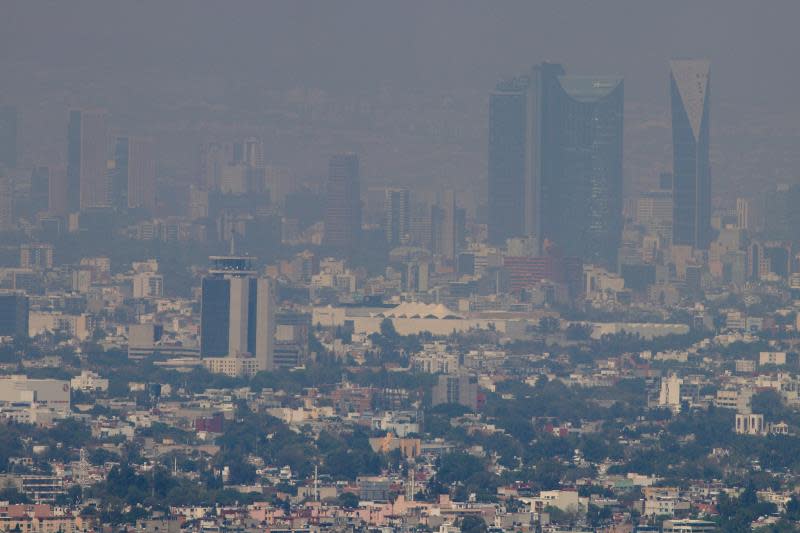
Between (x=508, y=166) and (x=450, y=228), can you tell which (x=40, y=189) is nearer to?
(x=450, y=228)

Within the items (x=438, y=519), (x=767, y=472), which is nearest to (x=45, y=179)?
(x=767, y=472)

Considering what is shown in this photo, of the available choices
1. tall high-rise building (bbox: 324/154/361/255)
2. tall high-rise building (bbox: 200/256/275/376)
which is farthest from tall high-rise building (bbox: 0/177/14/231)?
tall high-rise building (bbox: 200/256/275/376)

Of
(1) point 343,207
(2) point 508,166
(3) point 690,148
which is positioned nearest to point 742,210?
(3) point 690,148

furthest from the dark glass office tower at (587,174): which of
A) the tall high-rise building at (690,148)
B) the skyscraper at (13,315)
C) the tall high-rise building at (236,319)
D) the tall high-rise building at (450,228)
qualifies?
the tall high-rise building at (236,319)

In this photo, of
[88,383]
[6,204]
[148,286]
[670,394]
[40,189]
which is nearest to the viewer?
[670,394]

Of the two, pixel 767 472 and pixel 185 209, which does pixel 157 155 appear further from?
pixel 767 472

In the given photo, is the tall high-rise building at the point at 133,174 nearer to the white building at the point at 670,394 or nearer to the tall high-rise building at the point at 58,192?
the tall high-rise building at the point at 58,192
